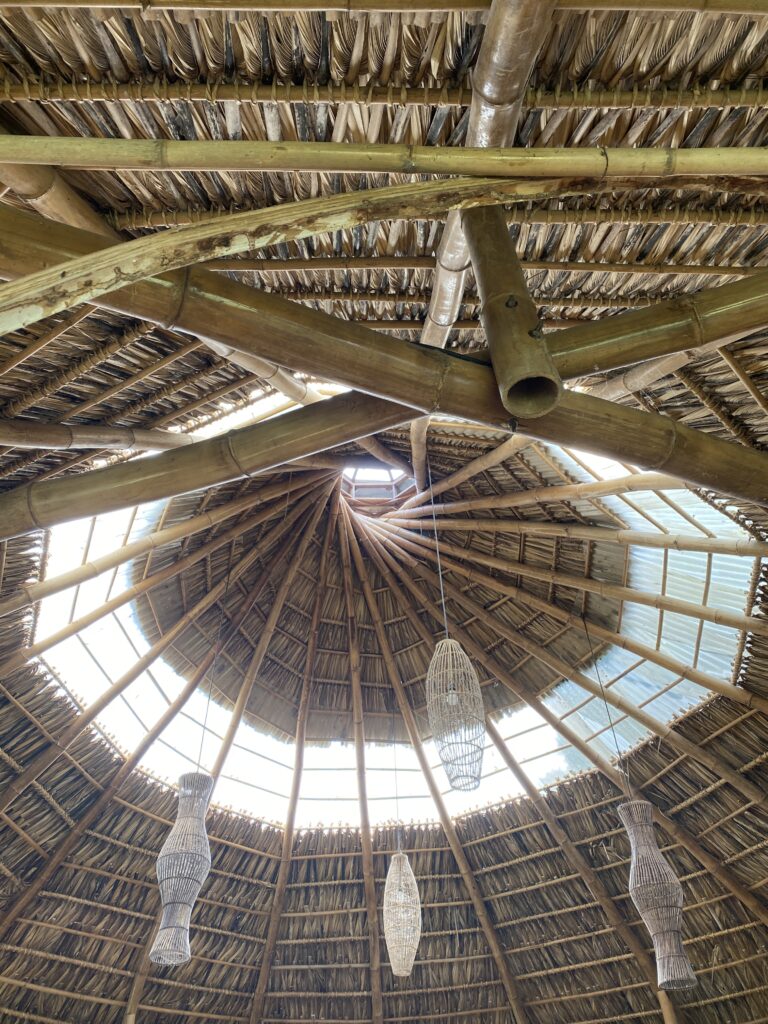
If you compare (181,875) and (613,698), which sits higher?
(613,698)

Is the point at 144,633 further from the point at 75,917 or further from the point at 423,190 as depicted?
the point at 423,190

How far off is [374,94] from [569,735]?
27.4 feet

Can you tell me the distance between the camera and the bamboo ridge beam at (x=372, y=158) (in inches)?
125

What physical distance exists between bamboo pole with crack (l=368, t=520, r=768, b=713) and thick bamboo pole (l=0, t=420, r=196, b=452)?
187 inches

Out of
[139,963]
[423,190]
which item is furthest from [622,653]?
[423,190]

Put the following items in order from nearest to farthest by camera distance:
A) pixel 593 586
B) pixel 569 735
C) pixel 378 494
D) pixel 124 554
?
pixel 124 554, pixel 593 586, pixel 569 735, pixel 378 494

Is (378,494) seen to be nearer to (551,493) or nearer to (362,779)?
(362,779)

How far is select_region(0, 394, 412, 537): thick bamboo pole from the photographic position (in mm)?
4414

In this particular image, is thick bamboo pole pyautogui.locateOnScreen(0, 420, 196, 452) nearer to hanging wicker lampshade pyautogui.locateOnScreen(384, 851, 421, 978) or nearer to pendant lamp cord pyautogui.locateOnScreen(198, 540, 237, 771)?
pendant lamp cord pyautogui.locateOnScreen(198, 540, 237, 771)

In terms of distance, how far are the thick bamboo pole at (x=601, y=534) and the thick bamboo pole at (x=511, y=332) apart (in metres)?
4.44

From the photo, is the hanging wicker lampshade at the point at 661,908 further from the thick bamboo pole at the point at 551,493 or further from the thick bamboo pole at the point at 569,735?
the thick bamboo pole at the point at 551,493

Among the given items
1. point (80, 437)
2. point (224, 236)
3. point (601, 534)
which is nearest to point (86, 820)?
point (80, 437)

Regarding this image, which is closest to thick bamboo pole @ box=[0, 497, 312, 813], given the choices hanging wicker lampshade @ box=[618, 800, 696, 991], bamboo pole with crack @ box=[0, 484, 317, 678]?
bamboo pole with crack @ box=[0, 484, 317, 678]

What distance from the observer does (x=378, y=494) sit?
12.6 m
